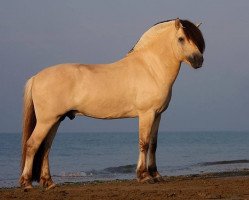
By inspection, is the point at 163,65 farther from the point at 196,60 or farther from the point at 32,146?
the point at 32,146

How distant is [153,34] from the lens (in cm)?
1084

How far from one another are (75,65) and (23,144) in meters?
1.50

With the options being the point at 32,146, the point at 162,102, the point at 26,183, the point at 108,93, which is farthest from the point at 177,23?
the point at 26,183

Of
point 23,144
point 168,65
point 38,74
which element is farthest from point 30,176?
point 168,65

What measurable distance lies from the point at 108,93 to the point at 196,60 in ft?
4.89

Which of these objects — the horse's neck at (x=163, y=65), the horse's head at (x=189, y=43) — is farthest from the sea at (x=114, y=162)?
the horse's head at (x=189, y=43)

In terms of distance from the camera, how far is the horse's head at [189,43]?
1031cm

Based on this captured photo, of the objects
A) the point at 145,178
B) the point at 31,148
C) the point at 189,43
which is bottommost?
the point at 145,178

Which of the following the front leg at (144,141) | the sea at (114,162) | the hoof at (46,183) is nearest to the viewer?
the hoof at (46,183)

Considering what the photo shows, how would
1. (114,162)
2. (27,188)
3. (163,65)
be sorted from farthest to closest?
(114,162), (163,65), (27,188)

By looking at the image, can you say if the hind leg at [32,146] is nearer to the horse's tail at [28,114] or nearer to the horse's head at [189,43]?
the horse's tail at [28,114]

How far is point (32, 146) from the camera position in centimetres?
1006

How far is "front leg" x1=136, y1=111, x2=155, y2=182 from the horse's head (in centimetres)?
107

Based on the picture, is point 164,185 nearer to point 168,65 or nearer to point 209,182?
point 209,182
